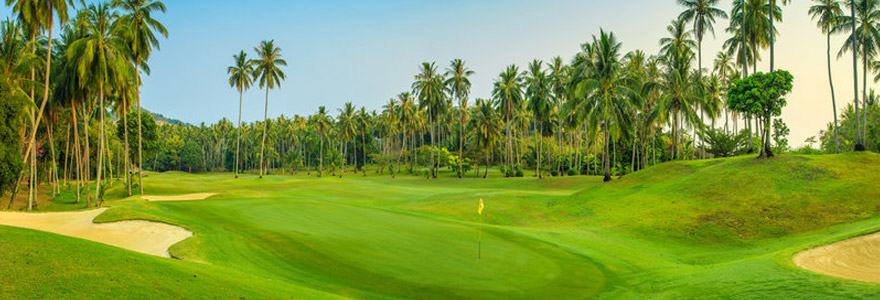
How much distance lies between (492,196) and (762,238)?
19365 millimetres

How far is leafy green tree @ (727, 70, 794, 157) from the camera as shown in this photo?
99.8 feet

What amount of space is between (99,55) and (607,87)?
4381 cm

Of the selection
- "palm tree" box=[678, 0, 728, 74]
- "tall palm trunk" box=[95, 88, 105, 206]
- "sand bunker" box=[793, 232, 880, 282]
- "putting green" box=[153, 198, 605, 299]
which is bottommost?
"putting green" box=[153, 198, 605, 299]

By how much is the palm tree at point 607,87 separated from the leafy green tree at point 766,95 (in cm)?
983

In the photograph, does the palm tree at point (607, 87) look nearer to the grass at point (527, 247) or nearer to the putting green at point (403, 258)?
the grass at point (527, 247)

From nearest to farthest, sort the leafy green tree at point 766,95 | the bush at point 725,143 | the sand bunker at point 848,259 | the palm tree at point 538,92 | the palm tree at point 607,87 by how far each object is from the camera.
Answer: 1. the sand bunker at point 848,259
2. the leafy green tree at point 766,95
3. the palm tree at point 607,87
4. the bush at point 725,143
5. the palm tree at point 538,92

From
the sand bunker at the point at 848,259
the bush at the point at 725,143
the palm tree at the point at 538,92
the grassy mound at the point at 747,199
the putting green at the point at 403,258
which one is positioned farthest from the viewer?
the palm tree at the point at 538,92

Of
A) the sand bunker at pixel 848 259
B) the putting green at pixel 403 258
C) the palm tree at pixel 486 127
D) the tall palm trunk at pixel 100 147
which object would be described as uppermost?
the palm tree at pixel 486 127

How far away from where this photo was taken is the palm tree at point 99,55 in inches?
1270

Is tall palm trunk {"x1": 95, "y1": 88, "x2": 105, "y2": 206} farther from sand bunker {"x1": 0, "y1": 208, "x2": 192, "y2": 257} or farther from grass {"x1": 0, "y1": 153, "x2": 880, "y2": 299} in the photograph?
sand bunker {"x1": 0, "y1": 208, "x2": 192, "y2": 257}

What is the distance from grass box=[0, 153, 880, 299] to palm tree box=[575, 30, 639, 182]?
10374mm

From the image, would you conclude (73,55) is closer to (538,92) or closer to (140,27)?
(140,27)

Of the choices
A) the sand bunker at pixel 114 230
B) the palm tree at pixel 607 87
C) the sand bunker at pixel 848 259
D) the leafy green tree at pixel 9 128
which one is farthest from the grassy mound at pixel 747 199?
the leafy green tree at pixel 9 128

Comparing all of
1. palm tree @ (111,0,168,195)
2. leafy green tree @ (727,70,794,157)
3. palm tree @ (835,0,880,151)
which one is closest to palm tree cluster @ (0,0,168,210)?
palm tree @ (111,0,168,195)
